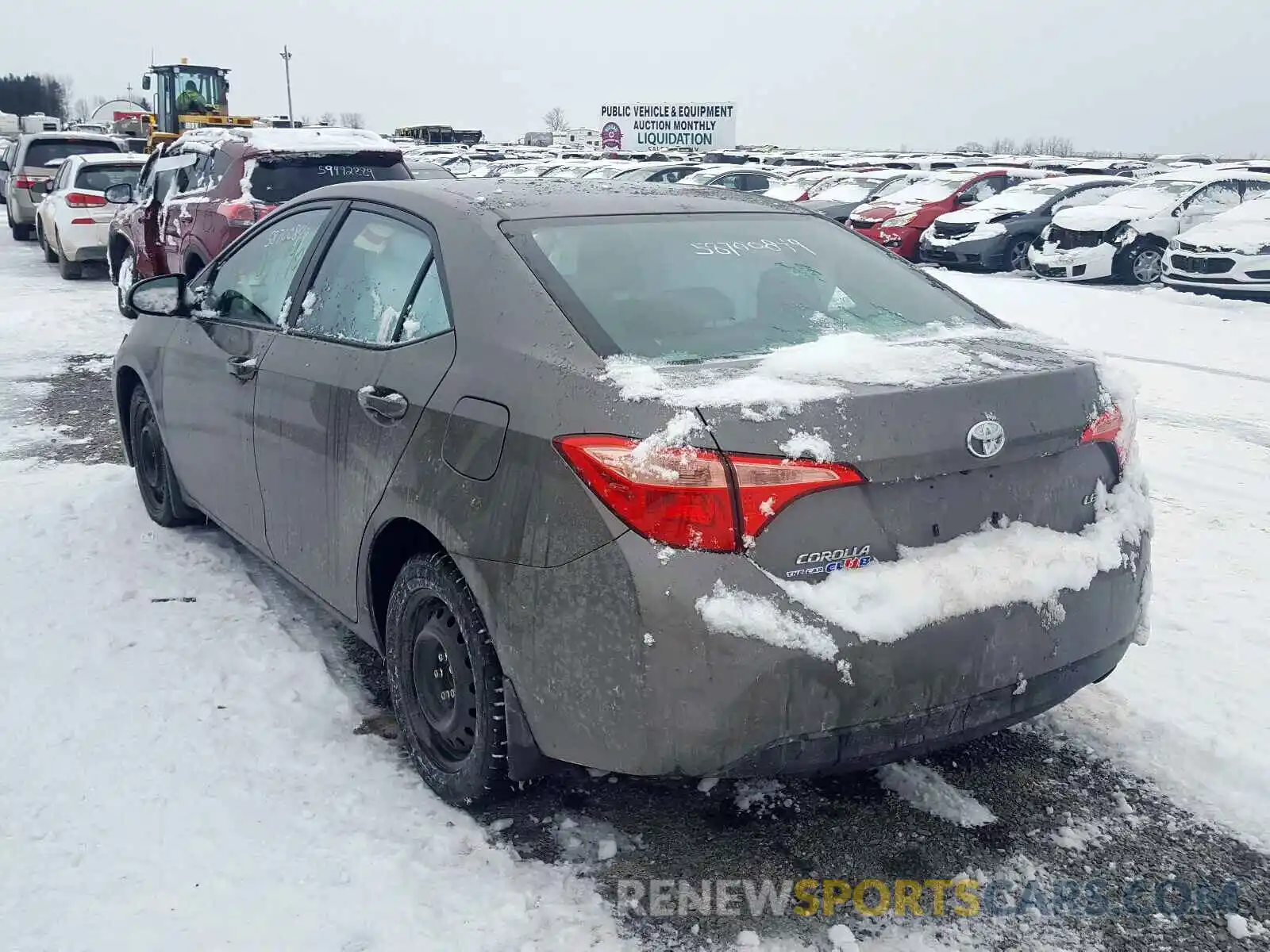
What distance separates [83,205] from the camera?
48.8 feet

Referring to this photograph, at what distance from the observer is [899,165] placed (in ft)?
109

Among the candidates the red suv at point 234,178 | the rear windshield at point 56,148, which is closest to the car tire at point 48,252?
the rear windshield at point 56,148

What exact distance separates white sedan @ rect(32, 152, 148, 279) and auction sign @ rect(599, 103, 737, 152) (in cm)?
3289

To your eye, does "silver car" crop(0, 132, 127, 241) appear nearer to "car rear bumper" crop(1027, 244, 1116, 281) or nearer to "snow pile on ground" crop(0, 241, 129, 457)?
"snow pile on ground" crop(0, 241, 129, 457)

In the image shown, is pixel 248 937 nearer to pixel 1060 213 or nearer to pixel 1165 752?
pixel 1165 752

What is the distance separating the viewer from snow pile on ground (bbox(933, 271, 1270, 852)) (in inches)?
127

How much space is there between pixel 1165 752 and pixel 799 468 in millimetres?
1731

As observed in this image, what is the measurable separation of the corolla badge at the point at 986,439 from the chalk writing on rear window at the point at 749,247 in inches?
41.3

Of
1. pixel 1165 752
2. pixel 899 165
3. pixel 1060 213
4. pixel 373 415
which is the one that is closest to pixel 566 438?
pixel 373 415

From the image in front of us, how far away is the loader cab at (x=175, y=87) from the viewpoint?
96.5 ft

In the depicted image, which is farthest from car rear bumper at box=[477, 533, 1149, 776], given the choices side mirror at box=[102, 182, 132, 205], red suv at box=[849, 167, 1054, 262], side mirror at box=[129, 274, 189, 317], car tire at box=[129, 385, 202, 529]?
red suv at box=[849, 167, 1054, 262]

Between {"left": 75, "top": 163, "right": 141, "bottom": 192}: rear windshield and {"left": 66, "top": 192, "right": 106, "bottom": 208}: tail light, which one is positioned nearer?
{"left": 66, "top": 192, "right": 106, "bottom": 208}: tail light

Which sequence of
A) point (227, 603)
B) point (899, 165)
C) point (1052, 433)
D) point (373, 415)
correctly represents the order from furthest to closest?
point (899, 165) → point (227, 603) → point (373, 415) → point (1052, 433)

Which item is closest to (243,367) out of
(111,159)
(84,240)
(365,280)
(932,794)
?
(365,280)
